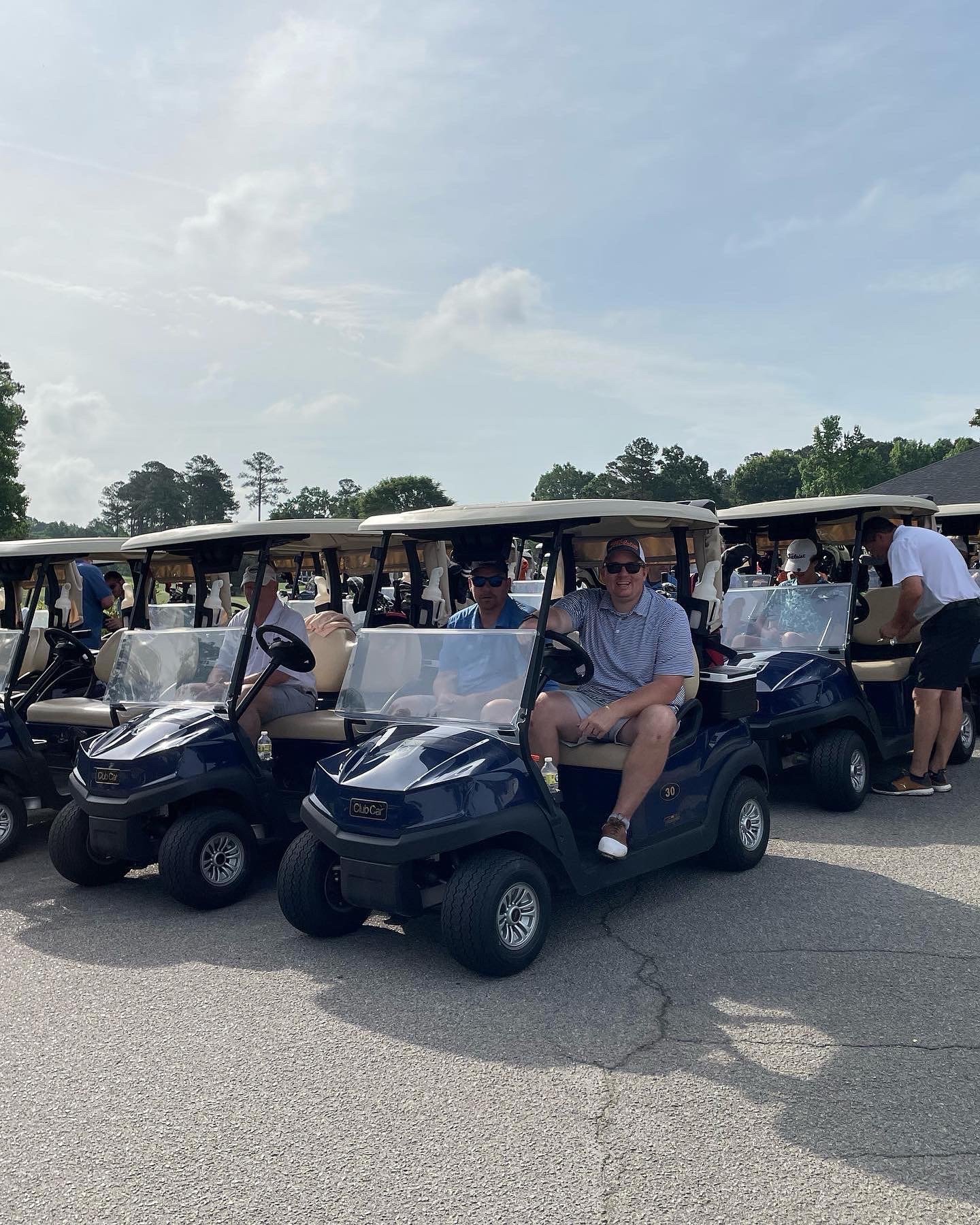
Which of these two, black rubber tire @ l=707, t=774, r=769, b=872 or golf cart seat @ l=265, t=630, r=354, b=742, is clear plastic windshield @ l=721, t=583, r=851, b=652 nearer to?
black rubber tire @ l=707, t=774, r=769, b=872

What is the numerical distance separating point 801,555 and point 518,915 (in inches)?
182

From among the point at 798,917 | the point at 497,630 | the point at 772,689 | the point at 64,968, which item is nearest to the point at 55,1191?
the point at 64,968

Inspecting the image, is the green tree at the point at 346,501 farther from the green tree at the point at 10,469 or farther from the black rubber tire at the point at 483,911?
the black rubber tire at the point at 483,911

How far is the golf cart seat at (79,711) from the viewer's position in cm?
610

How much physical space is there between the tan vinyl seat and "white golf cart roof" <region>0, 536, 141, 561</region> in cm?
340

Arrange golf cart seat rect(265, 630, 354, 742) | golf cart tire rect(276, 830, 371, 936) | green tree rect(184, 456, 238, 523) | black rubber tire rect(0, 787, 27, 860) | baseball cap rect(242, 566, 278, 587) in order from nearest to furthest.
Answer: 1. golf cart tire rect(276, 830, 371, 936)
2. baseball cap rect(242, 566, 278, 587)
3. black rubber tire rect(0, 787, 27, 860)
4. golf cart seat rect(265, 630, 354, 742)
5. green tree rect(184, 456, 238, 523)

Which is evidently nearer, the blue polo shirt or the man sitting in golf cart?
the blue polo shirt

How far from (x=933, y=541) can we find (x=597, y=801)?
135 inches

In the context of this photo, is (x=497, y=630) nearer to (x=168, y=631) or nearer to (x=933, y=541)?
(x=168, y=631)

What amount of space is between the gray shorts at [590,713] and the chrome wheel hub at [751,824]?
2.45 feet

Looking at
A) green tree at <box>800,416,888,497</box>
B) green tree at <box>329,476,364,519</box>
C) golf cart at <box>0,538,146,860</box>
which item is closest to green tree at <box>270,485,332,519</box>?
green tree at <box>329,476,364,519</box>

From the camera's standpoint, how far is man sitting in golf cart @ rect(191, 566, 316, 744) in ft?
18.2

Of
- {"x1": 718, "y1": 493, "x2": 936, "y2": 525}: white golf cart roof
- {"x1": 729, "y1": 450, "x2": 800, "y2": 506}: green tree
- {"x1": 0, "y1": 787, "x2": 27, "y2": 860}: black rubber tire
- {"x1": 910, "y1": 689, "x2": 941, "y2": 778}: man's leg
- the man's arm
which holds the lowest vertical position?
{"x1": 0, "y1": 787, "x2": 27, "y2": 860}: black rubber tire

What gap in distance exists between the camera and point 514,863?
3994 mm
